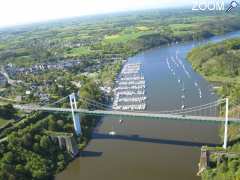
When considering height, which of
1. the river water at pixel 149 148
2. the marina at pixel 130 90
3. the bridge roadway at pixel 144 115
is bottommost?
the river water at pixel 149 148

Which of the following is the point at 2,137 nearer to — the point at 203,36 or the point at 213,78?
the point at 213,78

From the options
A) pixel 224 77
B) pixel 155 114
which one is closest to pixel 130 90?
pixel 224 77

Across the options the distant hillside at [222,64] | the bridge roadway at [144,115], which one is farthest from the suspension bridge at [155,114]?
the distant hillside at [222,64]

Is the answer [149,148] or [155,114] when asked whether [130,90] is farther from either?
[149,148]

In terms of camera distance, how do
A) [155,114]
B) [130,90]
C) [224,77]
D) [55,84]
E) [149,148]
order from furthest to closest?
[224,77], [55,84], [130,90], [155,114], [149,148]

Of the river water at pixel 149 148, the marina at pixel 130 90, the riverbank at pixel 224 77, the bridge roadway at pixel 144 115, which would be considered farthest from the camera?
the marina at pixel 130 90

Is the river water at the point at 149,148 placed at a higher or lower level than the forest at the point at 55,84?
lower

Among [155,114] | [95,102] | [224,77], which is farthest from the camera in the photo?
[224,77]

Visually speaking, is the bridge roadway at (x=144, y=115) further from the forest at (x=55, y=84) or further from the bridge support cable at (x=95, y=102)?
the bridge support cable at (x=95, y=102)

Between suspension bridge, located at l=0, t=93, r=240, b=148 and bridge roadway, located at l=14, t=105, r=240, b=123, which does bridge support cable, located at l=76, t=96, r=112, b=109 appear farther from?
bridge roadway, located at l=14, t=105, r=240, b=123

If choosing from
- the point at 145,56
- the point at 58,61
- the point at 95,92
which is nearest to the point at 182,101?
the point at 95,92
